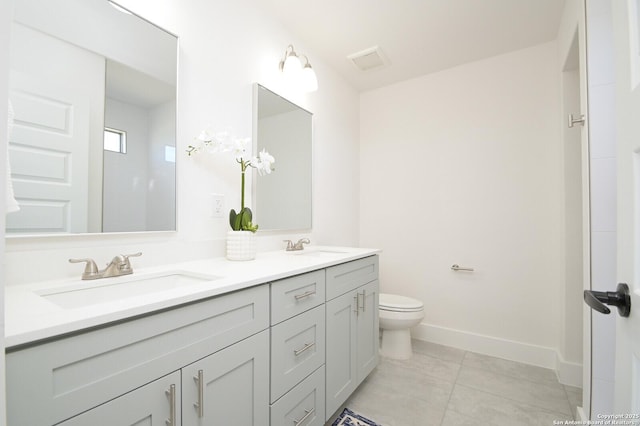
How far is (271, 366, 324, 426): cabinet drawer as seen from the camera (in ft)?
3.53

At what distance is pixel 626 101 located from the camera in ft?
1.99

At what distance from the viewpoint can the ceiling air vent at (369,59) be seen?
223 cm

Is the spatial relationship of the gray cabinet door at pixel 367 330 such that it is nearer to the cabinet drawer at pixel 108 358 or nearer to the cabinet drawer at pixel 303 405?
the cabinet drawer at pixel 303 405

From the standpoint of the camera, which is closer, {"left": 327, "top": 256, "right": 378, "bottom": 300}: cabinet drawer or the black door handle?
the black door handle

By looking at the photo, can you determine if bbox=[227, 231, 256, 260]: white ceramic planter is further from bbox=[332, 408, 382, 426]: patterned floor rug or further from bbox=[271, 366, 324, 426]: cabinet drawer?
bbox=[332, 408, 382, 426]: patterned floor rug

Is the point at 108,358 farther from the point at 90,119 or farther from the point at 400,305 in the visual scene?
the point at 400,305

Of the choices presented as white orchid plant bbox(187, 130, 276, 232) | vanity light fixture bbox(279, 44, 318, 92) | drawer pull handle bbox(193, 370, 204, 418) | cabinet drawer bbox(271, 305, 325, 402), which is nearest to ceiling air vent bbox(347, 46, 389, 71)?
vanity light fixture bbox(279, 44, 318, 92)

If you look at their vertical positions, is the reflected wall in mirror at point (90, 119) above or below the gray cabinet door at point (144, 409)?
above

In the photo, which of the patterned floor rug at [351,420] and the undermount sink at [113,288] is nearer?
the undermount sink at [113,288]

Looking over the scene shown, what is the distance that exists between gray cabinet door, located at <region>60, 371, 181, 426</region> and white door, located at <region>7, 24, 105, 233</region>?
2.22ft

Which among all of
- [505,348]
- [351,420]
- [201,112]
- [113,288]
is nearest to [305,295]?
[113,288]

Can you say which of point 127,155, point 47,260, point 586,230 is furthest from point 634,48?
point 47,260

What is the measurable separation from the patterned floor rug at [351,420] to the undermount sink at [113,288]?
1089mm

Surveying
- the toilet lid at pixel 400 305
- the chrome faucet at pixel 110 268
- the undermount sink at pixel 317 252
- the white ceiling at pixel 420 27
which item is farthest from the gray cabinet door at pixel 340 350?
the white ceiling at pixel 420 27
